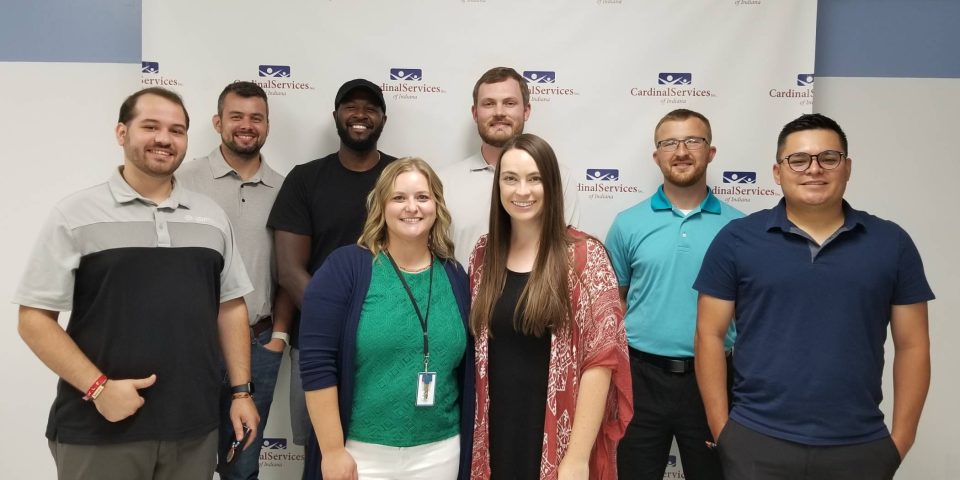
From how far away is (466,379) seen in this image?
6.15ft

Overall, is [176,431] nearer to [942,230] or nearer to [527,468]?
[527,468]

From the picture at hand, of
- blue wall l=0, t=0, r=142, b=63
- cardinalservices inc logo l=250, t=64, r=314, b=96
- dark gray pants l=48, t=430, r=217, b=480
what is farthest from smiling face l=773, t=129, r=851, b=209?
blue wall l=0, t=0, r=142, b=63

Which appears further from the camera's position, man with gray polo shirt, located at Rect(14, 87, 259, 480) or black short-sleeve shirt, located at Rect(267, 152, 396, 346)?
black short-sleeve shirt, located at Rect(267, 152, 396, 346)

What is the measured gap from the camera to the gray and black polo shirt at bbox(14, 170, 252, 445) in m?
1.81

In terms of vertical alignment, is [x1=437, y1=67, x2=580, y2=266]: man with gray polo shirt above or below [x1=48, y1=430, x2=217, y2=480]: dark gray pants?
above

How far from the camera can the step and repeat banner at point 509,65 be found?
308cm

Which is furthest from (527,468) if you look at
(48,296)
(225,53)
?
(225,53)

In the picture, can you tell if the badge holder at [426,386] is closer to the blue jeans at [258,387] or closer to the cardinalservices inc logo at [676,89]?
the blue jeans at [258,387]

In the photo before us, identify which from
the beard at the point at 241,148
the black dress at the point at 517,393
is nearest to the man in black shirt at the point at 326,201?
the beard at the point at 241,148

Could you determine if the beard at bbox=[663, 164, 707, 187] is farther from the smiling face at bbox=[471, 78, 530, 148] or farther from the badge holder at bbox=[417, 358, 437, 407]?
the badge holder at bbox=[417, 358, 437, 407]

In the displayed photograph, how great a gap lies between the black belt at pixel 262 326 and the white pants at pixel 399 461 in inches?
44.3

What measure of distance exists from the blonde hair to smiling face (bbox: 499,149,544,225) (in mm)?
244

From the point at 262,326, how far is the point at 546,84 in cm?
185

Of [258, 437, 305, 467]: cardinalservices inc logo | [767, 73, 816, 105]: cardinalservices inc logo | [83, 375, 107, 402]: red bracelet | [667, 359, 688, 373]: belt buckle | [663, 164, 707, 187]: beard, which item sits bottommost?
[258, 437, 305, 467]: cardinalservices inc logo
